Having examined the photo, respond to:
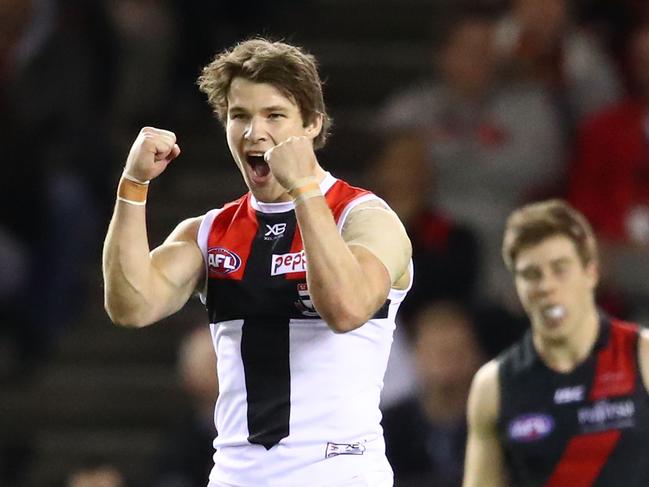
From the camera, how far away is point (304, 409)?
4.18m

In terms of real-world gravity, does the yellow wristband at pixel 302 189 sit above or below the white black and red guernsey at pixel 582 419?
above

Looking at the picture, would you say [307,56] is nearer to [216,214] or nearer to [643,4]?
[216,214]

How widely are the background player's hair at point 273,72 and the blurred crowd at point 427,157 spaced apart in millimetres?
2980

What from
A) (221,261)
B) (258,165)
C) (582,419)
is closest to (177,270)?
(221,261)

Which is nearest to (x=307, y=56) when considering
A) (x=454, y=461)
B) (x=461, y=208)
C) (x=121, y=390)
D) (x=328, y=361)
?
(x=328, y=361)

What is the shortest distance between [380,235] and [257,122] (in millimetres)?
448

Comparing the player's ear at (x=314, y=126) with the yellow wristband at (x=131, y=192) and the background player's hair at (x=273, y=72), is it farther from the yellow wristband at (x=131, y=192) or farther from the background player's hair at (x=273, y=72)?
the yellow wristband at (x=131, y=192)

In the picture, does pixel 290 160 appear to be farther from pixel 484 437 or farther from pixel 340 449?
pixel 484 437

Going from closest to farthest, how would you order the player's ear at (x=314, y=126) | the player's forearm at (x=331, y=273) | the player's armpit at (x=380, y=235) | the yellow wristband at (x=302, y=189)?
the player's forearm at (x=331, y=273) → the yellow wristband at (x=302, y=189) → the player's armpit at (x=380, y=235) → the player's ear at (x=314, y=126)

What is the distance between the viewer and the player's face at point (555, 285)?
19.2 ft

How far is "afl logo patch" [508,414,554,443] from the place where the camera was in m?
5.76

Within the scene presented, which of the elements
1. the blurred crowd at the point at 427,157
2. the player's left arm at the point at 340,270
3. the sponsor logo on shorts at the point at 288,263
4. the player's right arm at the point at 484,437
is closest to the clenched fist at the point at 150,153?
the sponsor logo on shorts at the point at 288,263

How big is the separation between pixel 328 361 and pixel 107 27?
568 cm

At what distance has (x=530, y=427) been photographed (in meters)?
5.79
